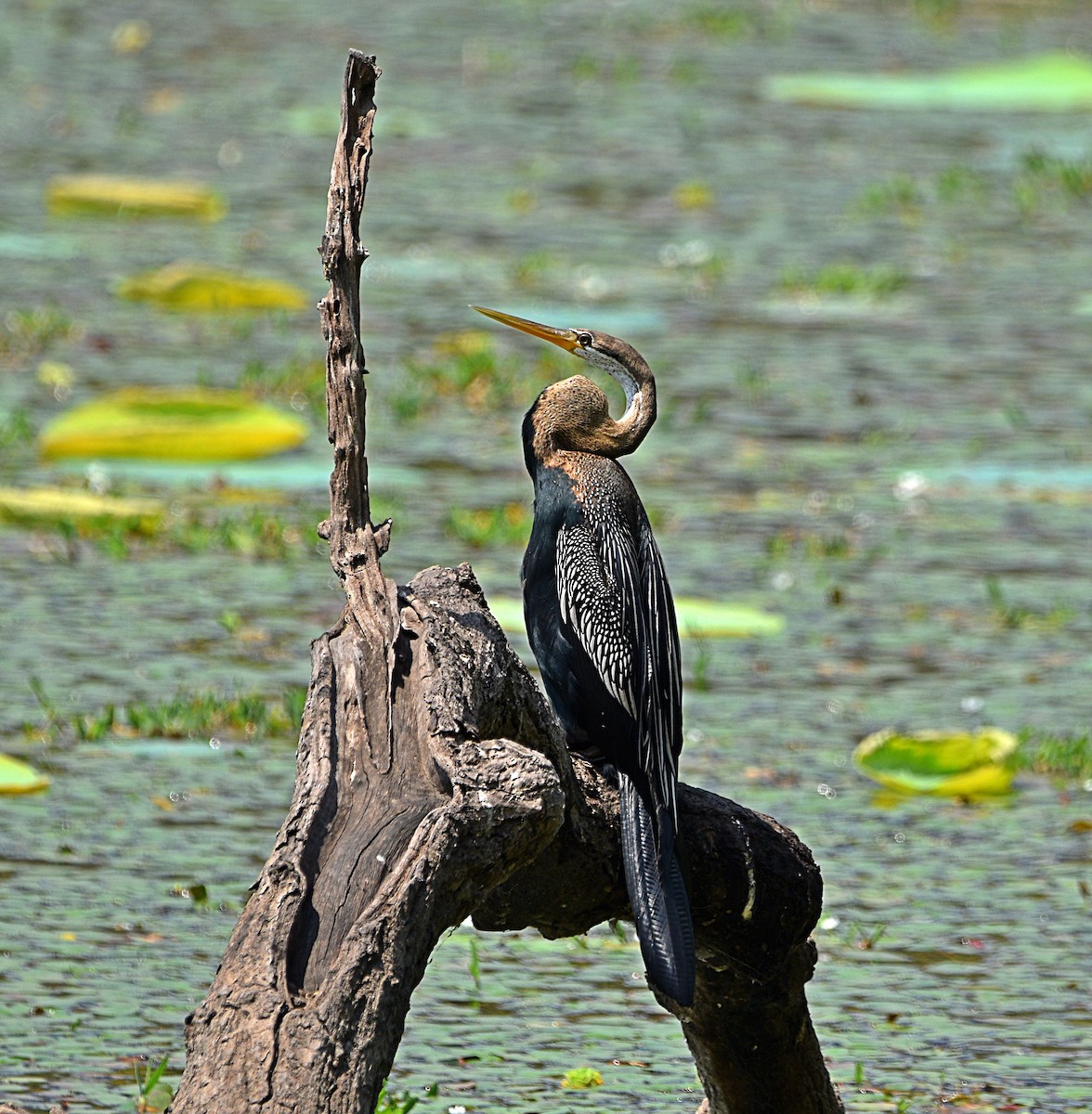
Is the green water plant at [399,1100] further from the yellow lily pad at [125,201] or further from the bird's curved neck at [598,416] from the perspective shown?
the yellow lily pad at [125,201]

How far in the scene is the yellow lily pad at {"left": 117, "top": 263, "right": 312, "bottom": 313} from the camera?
7848 millimetres

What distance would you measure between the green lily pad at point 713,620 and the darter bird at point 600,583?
2044mm

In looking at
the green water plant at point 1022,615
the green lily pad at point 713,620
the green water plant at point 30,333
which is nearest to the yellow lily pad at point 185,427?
the green water plant at point 30,333

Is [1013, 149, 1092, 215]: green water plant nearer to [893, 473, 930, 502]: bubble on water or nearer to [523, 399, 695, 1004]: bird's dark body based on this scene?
[893, 473, 930, 502]: bubble on water

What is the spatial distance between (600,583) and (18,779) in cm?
162

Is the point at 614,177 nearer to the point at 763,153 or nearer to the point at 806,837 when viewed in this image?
the point at 763,153

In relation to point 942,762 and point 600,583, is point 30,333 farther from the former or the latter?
point 600,583

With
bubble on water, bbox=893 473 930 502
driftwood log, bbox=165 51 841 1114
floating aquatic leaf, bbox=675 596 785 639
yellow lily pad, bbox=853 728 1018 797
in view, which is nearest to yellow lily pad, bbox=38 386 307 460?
floating aquatic leaf, bbox=675 596 785 639

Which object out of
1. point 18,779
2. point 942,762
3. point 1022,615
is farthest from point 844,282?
point 18,779

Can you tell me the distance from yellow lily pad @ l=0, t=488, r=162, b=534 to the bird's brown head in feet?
9.37

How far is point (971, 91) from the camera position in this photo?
442 inches

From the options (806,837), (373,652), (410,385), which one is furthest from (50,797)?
(410,385)

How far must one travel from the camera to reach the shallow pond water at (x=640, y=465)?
382cm

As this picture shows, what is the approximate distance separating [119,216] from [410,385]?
236 centimetres
